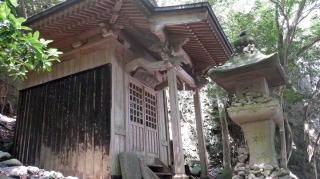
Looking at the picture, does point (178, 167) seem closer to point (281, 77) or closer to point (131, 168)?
point (131, 168)

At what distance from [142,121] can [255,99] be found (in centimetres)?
352

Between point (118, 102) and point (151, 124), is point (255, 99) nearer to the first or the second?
point (118, 102)

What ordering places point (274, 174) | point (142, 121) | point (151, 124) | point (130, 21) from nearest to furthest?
1. point (274, 174)
2. point (130, 21)
3. point (142, 121)
4. point (151, 124)

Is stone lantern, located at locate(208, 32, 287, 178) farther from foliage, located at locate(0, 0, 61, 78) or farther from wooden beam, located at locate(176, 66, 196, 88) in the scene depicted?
foliage, located at locate(0, 0, 61, 78)

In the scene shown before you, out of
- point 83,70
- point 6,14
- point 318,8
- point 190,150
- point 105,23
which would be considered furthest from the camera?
point 190,150

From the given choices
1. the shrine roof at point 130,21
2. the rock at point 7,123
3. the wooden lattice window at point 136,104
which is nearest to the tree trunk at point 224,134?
the shrine roof at point 130,21

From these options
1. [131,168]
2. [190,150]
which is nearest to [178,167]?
[131,168]

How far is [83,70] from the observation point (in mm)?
7207

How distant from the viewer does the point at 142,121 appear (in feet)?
25.5

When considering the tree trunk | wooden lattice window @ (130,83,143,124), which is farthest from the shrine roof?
the tree trunk

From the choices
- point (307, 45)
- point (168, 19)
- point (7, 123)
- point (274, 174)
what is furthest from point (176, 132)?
point (7, 123)

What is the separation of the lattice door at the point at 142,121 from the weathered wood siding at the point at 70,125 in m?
0.93

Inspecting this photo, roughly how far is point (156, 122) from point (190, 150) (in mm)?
6899

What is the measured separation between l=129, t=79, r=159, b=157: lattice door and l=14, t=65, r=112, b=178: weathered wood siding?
93 centimetres
